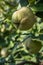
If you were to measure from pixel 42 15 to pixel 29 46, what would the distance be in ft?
0.82

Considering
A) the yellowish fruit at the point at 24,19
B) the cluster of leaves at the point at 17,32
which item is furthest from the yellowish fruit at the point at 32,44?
the yellowish fruit at the point at 24,19

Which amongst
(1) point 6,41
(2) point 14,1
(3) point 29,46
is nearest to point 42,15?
(3) point 29,46

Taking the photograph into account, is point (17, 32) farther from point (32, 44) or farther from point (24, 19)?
point (24, 19)

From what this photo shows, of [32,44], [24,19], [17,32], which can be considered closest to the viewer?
[24,19]

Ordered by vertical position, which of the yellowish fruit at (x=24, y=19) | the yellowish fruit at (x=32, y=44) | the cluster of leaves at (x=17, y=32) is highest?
the cluster of leaves at (x=17, y=32)

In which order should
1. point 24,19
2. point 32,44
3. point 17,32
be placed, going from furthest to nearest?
point 17,32 → point 32,44 → point 24,19

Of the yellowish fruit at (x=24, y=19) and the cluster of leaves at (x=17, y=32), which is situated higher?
the cluster of leaves at (x=17, y=32)

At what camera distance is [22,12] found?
1805mm

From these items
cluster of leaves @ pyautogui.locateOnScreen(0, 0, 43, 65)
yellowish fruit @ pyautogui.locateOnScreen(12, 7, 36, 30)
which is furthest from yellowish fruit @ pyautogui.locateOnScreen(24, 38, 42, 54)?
yellowish fruit @ pyautogui.locateOnScreen(12, 7, 36, 30)

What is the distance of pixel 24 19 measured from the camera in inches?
70.5

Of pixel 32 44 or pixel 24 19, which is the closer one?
pixel 24 19

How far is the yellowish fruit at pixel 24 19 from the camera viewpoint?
176 centimetres

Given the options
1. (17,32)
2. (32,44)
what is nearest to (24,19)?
(32,44)

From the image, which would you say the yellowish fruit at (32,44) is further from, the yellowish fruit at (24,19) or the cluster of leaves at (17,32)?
the yellowish fruit at (24,19)
